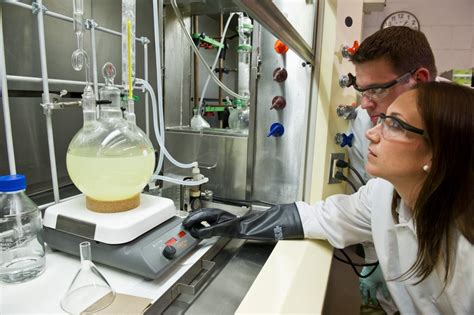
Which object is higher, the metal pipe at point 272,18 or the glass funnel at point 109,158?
the metal pipe at point 272,18

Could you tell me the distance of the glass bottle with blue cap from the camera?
0.68 meters

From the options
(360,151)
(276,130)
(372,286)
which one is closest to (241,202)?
(276,130)

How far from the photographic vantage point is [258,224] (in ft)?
3.40

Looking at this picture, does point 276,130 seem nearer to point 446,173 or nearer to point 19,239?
point 446,173

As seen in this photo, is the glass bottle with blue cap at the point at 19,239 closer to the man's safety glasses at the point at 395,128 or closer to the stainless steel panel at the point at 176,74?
the man's safety glasses at the point at 395,128

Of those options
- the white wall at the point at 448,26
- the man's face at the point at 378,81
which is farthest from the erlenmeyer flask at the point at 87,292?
the white wall at the point at 448,26

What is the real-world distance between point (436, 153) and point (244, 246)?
647mm

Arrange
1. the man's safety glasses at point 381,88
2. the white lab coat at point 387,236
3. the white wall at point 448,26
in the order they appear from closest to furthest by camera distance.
Result: the white lab coat at point 387,236
the man's safety glasses at point 381,88
the white wall at point 448,26

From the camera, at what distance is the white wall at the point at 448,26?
8.85 ft

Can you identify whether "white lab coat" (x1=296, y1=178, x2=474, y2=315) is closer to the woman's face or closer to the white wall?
the woman's face

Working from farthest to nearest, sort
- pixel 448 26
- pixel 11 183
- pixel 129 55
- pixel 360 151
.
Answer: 1. pixel 448 26
2. pixel 360 151
3. pixel 129 55
4. pixel 11 183

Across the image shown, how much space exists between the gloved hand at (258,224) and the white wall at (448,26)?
8.46 feet

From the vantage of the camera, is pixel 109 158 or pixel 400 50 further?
pixel 400 50

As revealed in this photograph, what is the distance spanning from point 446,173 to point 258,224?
561 millimetres
